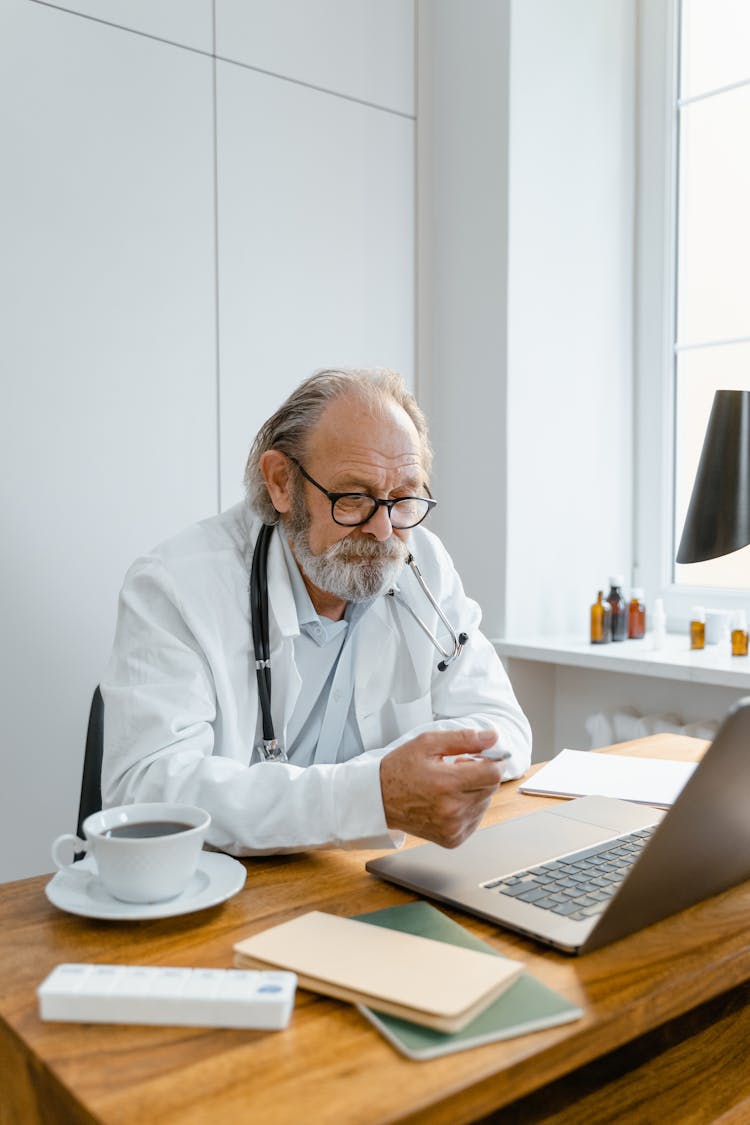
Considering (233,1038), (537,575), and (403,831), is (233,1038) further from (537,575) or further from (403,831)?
(537,575)

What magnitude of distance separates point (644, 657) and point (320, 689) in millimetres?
1061

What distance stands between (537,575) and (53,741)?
136 cm

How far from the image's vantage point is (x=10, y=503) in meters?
2.07

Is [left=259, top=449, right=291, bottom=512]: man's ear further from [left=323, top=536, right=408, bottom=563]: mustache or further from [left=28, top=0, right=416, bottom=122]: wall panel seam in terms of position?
[left=28, top=0, right=416, bottom=122]: wall panel seam

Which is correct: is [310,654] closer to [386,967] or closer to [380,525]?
[380,525]

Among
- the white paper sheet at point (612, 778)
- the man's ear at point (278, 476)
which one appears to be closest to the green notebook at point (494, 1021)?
the white paper sheet at point (612, 778)

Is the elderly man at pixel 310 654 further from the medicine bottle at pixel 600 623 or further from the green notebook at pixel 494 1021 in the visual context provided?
the medicine bottle at pixel 600 623

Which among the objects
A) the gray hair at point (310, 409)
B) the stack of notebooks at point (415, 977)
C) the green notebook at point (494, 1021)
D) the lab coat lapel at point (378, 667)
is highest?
the gray hair at point (310, 409)

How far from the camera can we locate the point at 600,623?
2590mm

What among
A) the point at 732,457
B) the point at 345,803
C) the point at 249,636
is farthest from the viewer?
the point at 732,457

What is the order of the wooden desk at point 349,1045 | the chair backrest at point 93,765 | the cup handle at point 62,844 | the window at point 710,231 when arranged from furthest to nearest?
1. the window at point 710,231
2. the chair backrest at point 93,765
3. the cup handle at point 62,844
4. the wooden desk at point 349,1045

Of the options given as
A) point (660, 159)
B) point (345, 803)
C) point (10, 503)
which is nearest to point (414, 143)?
point (660, 159)

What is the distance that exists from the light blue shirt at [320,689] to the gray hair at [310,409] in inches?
3.4

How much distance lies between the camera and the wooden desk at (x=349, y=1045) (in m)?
0.62
